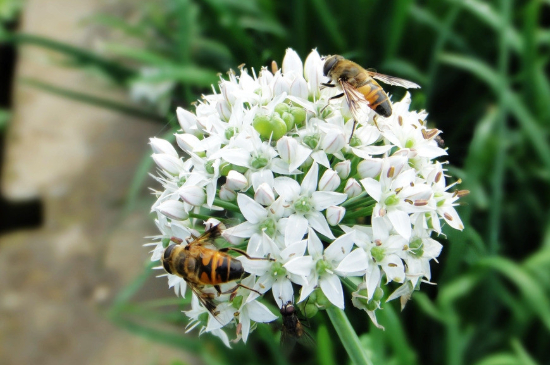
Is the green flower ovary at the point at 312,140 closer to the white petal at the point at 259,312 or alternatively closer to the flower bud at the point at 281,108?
the flower bud at the point at 281,108

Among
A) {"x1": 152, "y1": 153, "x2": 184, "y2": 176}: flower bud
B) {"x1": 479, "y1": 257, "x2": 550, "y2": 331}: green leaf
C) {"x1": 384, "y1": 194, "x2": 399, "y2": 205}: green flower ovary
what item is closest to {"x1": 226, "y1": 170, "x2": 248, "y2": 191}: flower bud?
{"x1": 152, "y1": 153, "x2": 184, "y2": 176}: flower bud

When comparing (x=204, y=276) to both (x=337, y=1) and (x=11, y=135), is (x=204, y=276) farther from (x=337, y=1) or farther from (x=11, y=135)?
(x=11, y=135)

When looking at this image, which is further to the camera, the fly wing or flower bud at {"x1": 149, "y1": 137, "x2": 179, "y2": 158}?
flower bud at {"x1": 149, "y1": 137, "x2": 179, "y2": 158}

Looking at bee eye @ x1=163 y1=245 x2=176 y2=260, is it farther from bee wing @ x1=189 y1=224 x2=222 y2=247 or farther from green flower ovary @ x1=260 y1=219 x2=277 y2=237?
green flower ovary @ x1=260 y1=219 x2=277 y2=237

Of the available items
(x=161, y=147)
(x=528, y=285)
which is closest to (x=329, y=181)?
(x=161, y=147)

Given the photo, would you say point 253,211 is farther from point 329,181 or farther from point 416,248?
point 416,248

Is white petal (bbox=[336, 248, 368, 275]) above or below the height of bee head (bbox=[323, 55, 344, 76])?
below
